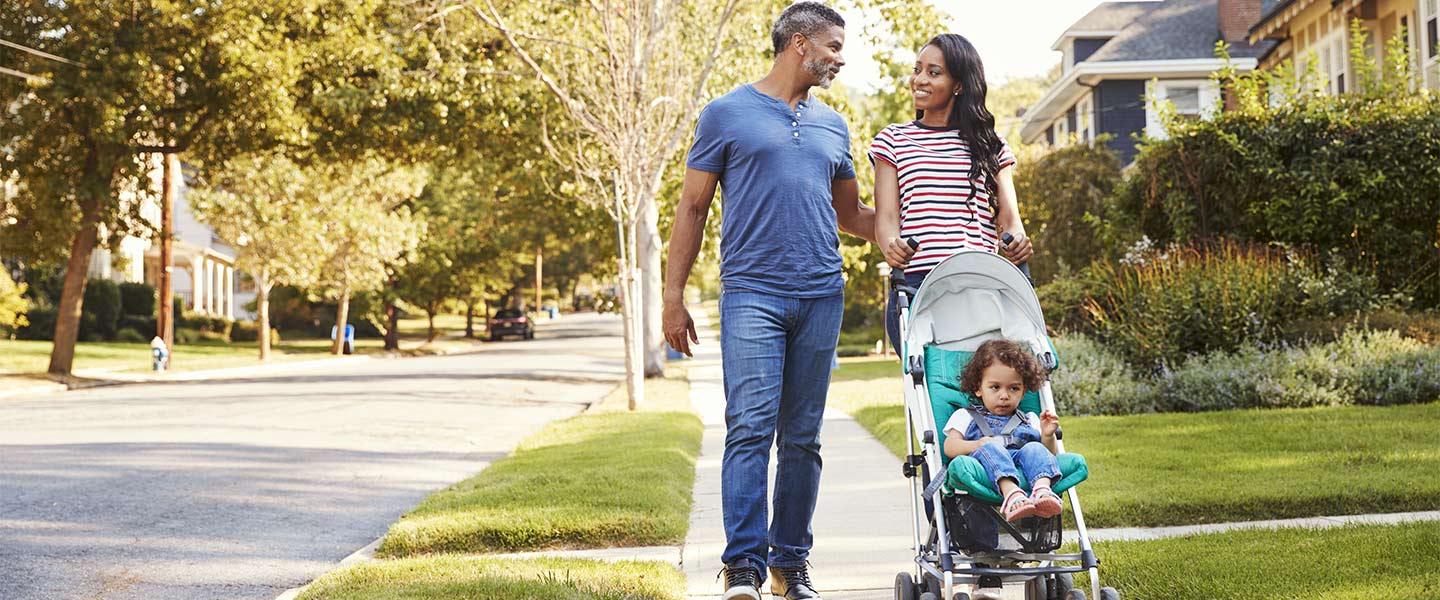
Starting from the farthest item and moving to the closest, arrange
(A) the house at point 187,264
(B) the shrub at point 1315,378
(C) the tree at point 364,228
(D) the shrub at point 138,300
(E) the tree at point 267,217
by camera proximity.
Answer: (A) the house at point 187,264, (D) the shrub at point 138,300, (C) the tree at point 364,228, (E) the tree at point 267,217, (B) the shrub at point 1315,378

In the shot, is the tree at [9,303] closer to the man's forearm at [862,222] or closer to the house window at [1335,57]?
the house window at [1335,57]

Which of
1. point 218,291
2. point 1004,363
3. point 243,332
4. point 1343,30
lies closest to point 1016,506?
point 1004,363

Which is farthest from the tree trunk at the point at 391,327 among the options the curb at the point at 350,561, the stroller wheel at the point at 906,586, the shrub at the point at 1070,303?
the stroller wheel at the point at 906,586

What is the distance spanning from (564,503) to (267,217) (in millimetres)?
33256

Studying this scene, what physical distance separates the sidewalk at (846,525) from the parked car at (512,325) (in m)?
48.7

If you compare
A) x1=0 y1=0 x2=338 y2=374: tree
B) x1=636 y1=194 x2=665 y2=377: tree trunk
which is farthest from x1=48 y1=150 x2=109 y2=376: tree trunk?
x1=636 y1=194 x2=665 y2=377: tree trunk

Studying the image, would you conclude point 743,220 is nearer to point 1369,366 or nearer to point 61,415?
point 1369,366

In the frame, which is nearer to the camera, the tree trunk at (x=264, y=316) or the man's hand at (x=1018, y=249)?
the man's hand at (x=1018, y=249)

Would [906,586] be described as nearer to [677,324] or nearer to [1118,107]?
[677,324]

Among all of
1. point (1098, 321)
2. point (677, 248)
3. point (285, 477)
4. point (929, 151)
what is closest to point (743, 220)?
point (677, 248)

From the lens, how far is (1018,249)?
4.98 m

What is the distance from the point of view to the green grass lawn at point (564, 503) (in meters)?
7.12

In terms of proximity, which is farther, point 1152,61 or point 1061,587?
point 1152,61

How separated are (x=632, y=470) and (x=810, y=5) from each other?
5.24m
